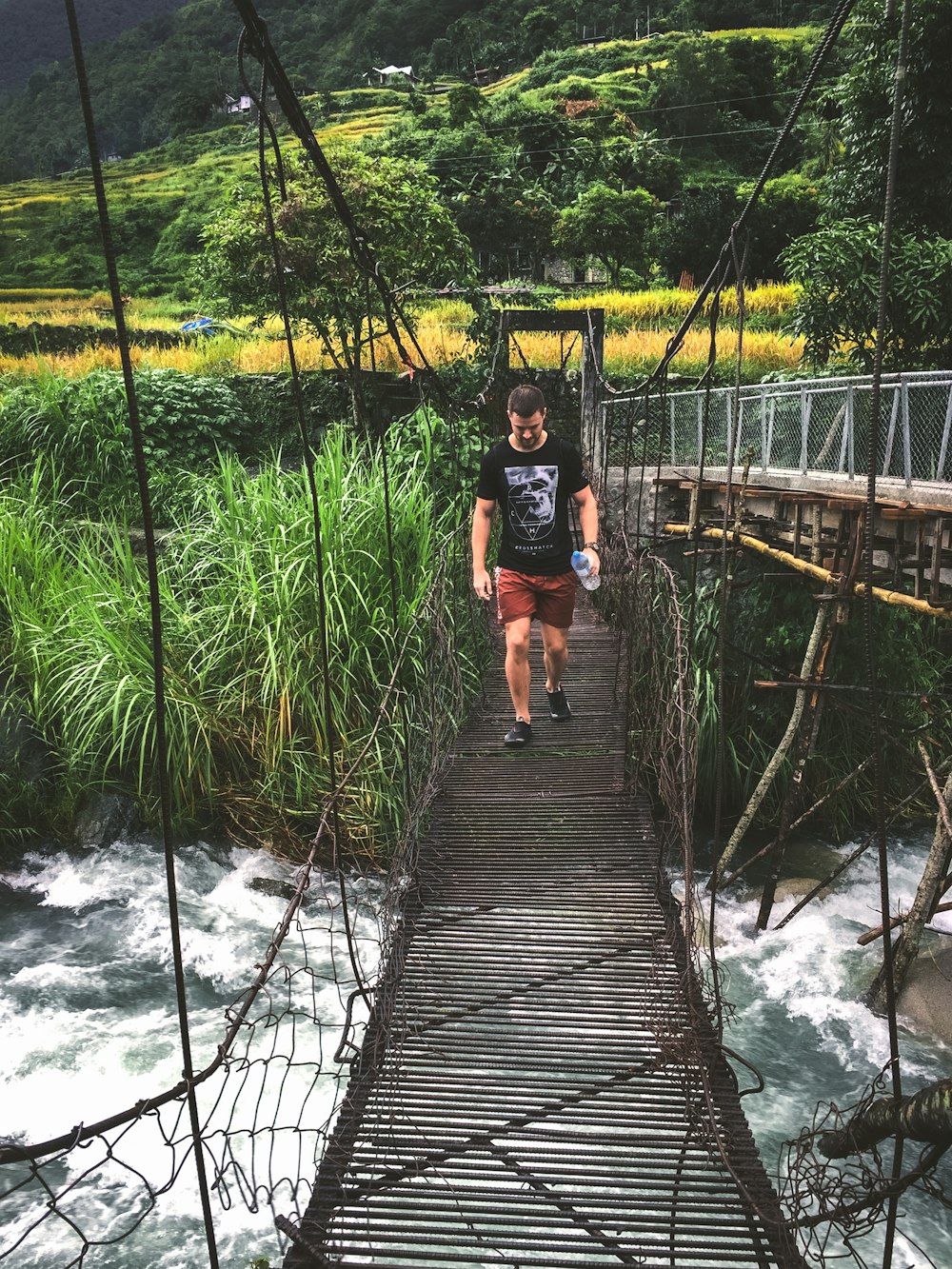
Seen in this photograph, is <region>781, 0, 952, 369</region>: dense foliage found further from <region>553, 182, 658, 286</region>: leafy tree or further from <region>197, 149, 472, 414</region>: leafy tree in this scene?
<region>553, 182, 658, 286</region>: leafy tree

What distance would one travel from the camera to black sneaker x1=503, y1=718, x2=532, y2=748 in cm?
290

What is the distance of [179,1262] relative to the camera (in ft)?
8.02

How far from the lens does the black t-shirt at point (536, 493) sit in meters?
2.67

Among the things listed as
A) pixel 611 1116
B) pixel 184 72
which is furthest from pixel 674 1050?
pixel 184 72

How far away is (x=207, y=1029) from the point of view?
3.22m

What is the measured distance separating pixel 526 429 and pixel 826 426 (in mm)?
3423

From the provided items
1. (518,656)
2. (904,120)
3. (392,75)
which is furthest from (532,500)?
(392,75)

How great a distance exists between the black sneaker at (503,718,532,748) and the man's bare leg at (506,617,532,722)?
0.07 meters

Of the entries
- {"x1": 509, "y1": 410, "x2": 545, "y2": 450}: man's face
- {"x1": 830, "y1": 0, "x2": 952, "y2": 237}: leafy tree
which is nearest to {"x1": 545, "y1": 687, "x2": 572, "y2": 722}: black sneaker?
{"x1": 509, "y1": 410, "x2": 545, "y2": 450}: man's face

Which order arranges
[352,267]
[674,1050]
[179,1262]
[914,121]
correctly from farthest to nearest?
[352,267] → [914,121] → [179,1262] → [674,1050]

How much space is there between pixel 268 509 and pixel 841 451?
10.4 ft

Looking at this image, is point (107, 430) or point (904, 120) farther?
point (107, 430)

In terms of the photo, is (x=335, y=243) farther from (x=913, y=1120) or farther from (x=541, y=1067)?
(x=913, y=1120)

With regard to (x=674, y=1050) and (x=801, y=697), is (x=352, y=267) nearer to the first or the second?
(x=801, y=697)
